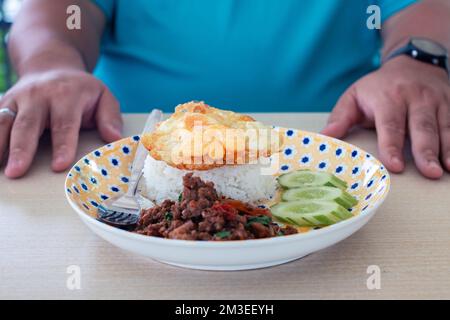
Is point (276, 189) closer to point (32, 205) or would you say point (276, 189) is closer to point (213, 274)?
point (213, 274)

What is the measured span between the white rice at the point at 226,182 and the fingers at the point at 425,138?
434 millimetres

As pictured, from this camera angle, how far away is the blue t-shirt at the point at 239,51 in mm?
2217

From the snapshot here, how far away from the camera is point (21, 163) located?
150 centimetres

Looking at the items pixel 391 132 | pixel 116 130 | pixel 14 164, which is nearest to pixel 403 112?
pixel 391 132

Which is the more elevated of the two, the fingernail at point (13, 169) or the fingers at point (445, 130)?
the fingers at point (445, 130)

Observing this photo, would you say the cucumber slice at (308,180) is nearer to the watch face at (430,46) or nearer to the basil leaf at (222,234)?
the basil leaf at (222,234)

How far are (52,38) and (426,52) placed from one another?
4.32ft

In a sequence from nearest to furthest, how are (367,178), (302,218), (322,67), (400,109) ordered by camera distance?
(302,218) < (367,178) < (400,109) < (322,67)

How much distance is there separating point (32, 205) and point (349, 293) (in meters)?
0.78

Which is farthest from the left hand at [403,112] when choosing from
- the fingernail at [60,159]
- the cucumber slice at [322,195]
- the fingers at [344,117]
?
the fingernail at [60,159]

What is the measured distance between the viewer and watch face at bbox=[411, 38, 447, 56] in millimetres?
1908

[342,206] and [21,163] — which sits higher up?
[342,206]

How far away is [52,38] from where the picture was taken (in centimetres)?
Result: 205

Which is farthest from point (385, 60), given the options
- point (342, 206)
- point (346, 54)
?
point (342, 206)
